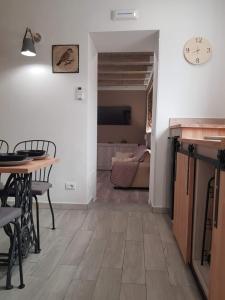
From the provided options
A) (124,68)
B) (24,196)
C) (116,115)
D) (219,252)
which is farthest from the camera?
(116,115)

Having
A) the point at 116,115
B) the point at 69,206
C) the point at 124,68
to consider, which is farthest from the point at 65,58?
the point at 116,115

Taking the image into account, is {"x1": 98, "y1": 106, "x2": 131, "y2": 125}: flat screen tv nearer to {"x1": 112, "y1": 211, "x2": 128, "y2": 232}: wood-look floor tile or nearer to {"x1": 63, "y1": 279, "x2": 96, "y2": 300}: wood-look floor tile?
{"x1": 112, "y1": 211, "x2": 128, "y2": 232}: wood-look floor tile

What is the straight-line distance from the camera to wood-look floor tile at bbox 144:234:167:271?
1932 millimetres

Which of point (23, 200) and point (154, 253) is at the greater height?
point (23, 200)

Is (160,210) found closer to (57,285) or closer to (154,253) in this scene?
(154,253)

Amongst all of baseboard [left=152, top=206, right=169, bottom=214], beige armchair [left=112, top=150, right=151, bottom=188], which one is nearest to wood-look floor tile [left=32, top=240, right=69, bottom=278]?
baseboard [left=152, top=206, right=169, bottom=214]

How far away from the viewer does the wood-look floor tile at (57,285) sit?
5.10 ft

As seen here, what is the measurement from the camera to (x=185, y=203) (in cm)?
195

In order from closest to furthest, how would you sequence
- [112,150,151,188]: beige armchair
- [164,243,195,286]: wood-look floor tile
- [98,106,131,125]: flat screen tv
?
[164,243,195,286]: wood-look floor tile
[112,150,151,188]: beige armchair
[98,106,131,125]: flat screen tv

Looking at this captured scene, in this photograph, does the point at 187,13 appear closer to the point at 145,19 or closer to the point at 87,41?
the point at 145,19

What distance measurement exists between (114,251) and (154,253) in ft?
A: 1.13

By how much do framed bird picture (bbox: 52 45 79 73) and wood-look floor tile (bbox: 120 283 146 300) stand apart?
8.28 feet

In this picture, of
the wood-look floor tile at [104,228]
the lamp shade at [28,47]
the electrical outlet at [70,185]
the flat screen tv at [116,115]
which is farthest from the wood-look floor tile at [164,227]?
the flat screen tv at [116,115]

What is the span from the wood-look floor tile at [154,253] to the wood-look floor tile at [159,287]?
0.27 feet
